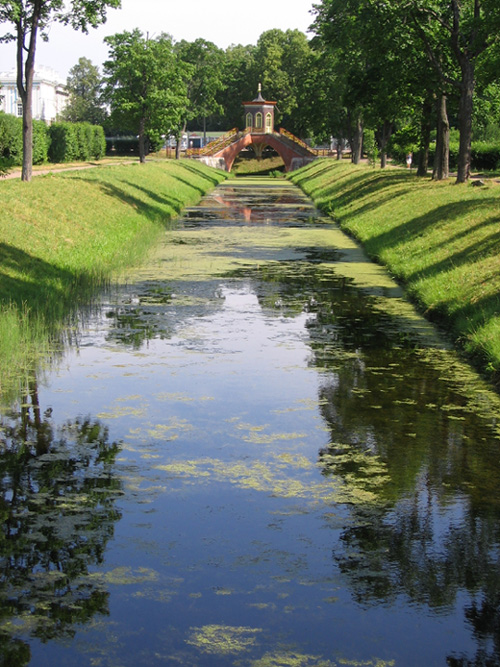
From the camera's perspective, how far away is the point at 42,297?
15406 mm

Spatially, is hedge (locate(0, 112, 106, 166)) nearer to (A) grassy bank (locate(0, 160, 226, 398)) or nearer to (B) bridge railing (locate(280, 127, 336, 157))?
(A) grassy bank (locate(0, 160, 226, 398))

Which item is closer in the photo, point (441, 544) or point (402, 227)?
point (441, 544)

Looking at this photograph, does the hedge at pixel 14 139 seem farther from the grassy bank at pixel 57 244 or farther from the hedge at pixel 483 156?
the hedge at pixel 483 156

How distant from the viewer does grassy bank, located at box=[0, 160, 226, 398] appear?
12844mm

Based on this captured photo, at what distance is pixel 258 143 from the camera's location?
102 metres

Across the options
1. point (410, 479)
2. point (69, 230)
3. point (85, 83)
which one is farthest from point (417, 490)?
point (85, 83)

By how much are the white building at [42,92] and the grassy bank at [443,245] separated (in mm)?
99613

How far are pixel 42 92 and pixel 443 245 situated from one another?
131 meters

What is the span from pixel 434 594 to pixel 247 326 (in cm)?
877

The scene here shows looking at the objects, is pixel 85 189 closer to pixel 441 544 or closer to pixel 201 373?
pixel 201 373

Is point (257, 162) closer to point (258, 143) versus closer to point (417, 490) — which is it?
point (258, 143)

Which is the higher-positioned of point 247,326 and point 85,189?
point 85,189

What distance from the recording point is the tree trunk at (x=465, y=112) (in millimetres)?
30500

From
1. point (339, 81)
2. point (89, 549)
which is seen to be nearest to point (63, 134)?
point (339, 81)
